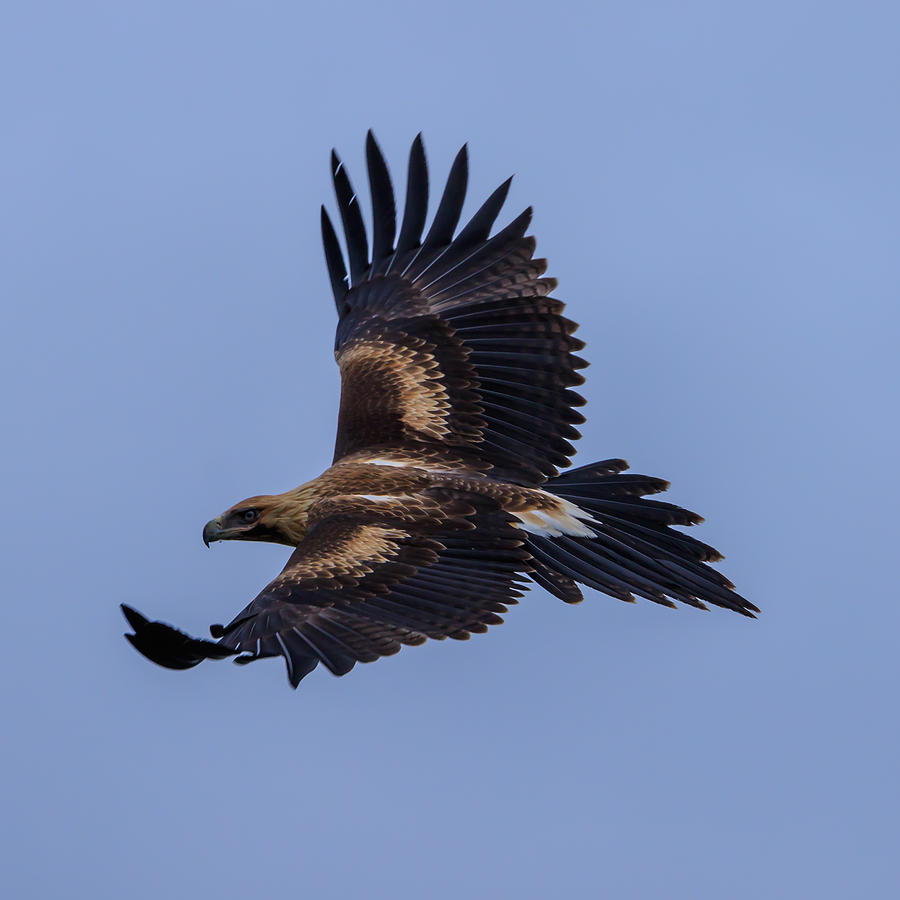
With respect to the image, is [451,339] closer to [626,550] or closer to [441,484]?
[441,484]

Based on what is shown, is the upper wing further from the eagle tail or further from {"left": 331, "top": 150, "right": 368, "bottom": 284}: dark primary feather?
the eagle tail

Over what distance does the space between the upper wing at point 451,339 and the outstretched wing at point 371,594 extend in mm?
930

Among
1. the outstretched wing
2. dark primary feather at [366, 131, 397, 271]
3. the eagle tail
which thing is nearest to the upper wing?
dark primary feather at [366, 131, 397, 271]

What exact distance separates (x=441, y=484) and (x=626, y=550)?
1.24m

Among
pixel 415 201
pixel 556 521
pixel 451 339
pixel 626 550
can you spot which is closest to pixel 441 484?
pixel 556 521

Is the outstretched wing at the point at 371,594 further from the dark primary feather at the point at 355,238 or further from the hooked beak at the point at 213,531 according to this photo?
the dark primary feather at the point at 355,238

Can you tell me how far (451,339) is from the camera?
1165cm

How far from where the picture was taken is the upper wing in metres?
11.2

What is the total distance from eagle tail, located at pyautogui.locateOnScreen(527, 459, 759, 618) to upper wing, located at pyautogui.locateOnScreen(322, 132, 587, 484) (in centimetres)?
37

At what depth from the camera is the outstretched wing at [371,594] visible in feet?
28.8

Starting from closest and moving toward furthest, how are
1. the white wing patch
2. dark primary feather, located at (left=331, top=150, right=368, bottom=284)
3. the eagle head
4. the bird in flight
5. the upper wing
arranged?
1. the bird in flight
2. the white wing patch
3. the eagle head
4. the upper wing
5. dark primary feather, located at (left=331, top=150, right=368, bottom=284)

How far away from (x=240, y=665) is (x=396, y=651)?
2.73ft

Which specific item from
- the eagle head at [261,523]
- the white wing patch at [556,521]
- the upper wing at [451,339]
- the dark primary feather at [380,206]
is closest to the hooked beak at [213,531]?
the eagle head at [261,523]

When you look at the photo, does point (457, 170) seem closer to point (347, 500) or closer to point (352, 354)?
point (352, 354)
